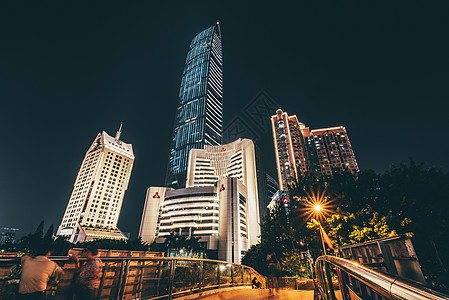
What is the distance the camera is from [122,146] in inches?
5591

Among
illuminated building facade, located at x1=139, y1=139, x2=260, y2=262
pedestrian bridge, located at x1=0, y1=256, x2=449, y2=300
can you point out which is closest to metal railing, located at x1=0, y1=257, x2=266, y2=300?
pedestrian bridge, located at x1=0, y1=256, x2=449, y2=300

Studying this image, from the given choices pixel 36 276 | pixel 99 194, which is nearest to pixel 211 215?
pixel 36 276

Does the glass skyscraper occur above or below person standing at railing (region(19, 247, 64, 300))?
above

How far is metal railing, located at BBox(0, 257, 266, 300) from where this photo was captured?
4.05 m

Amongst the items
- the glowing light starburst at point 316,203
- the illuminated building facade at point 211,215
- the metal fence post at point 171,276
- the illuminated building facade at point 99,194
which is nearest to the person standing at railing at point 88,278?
the metal fence post at point 171,276

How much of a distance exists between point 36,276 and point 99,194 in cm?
12952

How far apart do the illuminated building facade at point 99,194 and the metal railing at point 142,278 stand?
99.2 meters

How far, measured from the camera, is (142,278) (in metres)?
5.25

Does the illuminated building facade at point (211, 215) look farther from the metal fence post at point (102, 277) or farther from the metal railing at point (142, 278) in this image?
the metal fence post at point (102, 277)

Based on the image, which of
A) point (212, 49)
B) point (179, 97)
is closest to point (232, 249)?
point (179, 97)

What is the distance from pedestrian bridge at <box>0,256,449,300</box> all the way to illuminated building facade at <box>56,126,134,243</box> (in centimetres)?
9934

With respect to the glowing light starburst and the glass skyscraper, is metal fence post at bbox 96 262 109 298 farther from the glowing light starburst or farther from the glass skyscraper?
the glass skyscraper

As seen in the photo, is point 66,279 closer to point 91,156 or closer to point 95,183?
point 95,183

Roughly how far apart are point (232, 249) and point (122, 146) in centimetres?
11465
